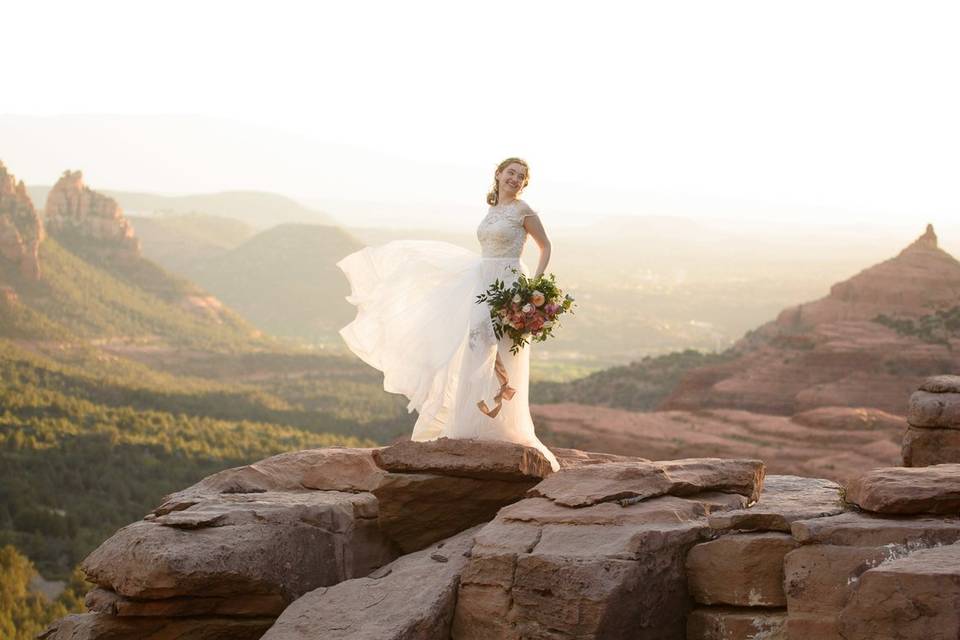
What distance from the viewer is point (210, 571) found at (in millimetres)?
13383

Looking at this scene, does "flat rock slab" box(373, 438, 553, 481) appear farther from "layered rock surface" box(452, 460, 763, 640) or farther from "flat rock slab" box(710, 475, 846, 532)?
"flat rock slab" box(710, 475, 846, 532)

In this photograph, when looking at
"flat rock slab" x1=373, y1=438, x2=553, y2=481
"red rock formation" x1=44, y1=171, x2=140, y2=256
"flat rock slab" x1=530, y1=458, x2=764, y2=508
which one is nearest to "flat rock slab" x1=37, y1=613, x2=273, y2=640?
"flat rock slab" x1=373, y1=438, x2=553, y2=481

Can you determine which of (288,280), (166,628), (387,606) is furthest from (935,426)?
(288,280)

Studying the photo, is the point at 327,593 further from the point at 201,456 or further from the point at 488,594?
the point at 201,456

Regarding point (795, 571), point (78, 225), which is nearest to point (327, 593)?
point (795, 571)

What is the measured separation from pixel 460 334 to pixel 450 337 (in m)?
0.13

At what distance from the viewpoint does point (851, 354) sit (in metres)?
50.8

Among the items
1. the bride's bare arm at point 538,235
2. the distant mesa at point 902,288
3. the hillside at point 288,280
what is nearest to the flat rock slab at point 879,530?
the bride's bare arm at point 538,235

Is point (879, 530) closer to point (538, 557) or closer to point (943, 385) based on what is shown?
point (538, 557)

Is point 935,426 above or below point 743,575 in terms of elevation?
above

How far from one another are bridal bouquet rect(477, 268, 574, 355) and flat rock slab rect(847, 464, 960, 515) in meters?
4.03

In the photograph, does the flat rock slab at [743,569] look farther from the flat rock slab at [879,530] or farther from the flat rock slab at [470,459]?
the flat rock slab at [470,459]

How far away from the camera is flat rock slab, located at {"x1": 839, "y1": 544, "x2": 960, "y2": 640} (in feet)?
34.6

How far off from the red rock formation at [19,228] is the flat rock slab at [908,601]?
245 feet
